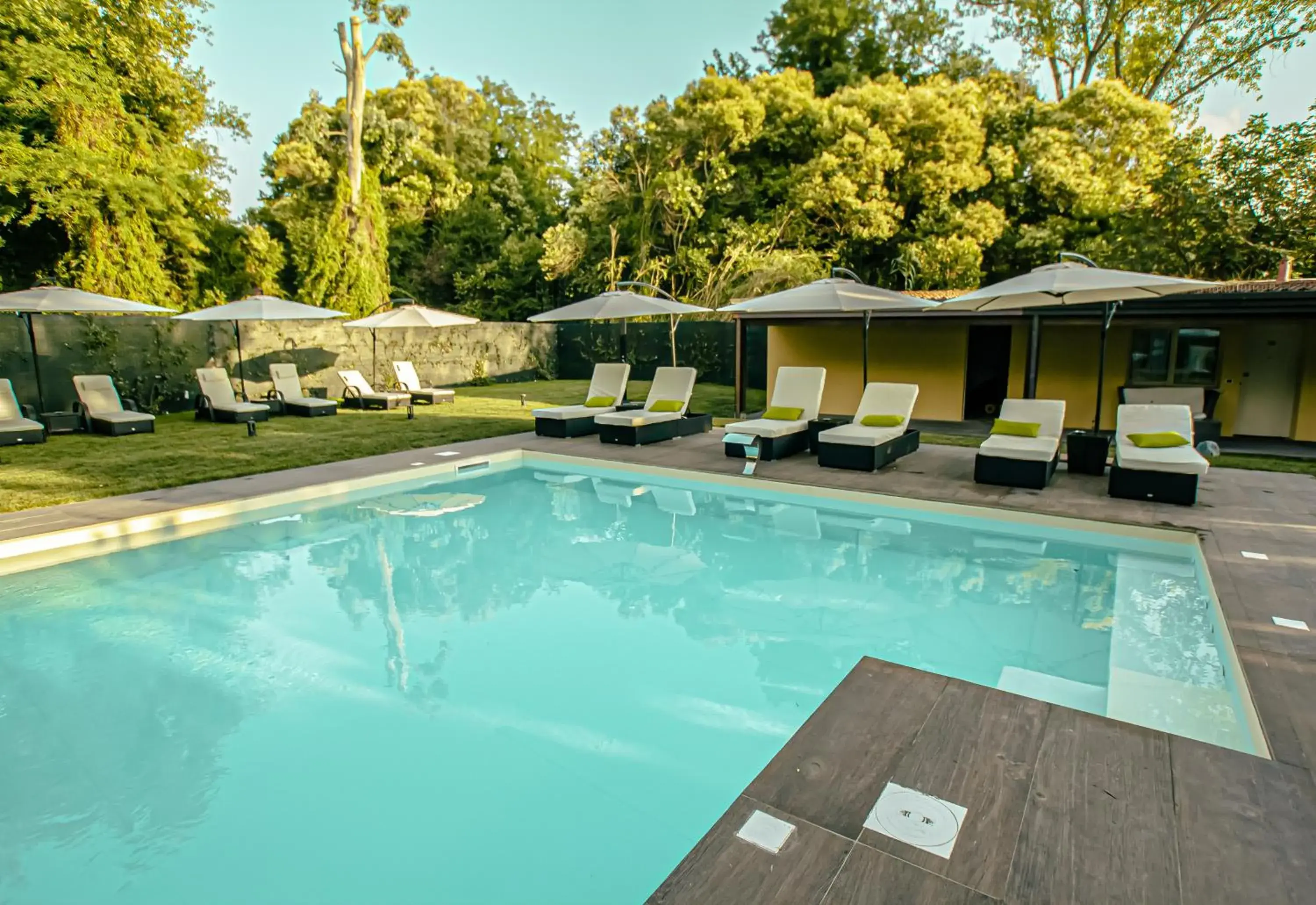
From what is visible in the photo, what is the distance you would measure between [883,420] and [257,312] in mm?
10817

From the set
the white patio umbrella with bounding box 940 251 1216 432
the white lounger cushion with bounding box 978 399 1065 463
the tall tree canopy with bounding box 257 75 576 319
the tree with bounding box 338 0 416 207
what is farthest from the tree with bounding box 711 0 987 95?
the white lounger cushion with bounding box 978 399 1065 463

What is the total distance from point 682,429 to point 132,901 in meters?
8.78

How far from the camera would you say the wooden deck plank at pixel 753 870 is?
6.16 feet

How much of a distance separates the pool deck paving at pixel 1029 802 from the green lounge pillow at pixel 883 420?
497 centimetres

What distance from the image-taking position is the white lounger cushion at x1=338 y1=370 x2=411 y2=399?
14594 mm

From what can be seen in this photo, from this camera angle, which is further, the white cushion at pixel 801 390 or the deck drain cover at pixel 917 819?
the white cushion at pixel 801 390

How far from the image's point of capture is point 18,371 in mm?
11461

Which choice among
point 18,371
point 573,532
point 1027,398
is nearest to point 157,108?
point 18,371

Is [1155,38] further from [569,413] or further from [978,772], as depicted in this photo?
[978,772]

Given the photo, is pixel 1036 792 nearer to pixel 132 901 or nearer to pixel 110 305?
pixel 132 901

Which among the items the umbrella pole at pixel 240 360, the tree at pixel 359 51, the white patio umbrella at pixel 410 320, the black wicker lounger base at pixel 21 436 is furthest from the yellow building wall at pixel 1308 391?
the tree at pixel 359 51

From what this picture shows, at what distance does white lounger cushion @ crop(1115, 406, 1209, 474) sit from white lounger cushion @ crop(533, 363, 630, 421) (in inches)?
263

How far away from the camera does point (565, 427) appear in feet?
35.2

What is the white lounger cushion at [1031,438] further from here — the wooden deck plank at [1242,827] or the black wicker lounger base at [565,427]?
the black wicker lounger base at [565,427]
